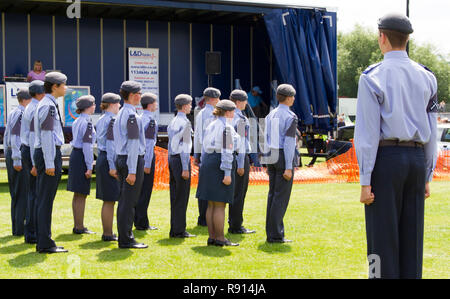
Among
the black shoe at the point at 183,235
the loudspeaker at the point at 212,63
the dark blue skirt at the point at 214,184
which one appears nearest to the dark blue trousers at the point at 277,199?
the dark blue skirt at the point at 214,184

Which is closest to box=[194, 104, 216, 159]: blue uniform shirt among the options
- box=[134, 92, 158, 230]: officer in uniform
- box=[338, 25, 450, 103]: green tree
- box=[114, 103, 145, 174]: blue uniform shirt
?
box=[134, 92, 158, 230]: officer in uniform

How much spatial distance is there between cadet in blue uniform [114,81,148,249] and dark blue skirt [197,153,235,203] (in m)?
0.73

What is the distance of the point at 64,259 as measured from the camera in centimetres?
680

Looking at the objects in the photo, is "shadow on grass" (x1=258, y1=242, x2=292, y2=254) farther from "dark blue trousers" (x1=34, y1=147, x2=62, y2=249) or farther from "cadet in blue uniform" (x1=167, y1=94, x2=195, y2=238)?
"dark blue trousers" (x1=34, y1=147, x2=62, y2=249)

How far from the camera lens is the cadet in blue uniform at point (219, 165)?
7320 mm

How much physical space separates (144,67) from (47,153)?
319 inches

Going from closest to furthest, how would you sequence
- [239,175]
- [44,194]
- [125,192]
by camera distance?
1. [44,194]
2. [125,192]
3. [239,175]

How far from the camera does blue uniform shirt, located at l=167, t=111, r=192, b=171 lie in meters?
8.15

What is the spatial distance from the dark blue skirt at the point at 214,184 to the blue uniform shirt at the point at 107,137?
1139 mm

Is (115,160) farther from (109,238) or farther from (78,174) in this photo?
→ (78,174)

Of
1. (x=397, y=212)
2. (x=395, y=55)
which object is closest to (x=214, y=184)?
(x=397, y=212)

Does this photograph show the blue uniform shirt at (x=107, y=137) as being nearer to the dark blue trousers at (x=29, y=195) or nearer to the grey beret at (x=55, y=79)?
the dark blue trousers at (x=29, y=195)

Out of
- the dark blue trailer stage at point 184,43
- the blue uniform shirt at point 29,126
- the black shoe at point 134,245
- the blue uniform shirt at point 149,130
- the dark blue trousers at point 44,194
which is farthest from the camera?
the dark blue trailer stage at point 184,43

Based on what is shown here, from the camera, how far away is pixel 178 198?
8250 mm
